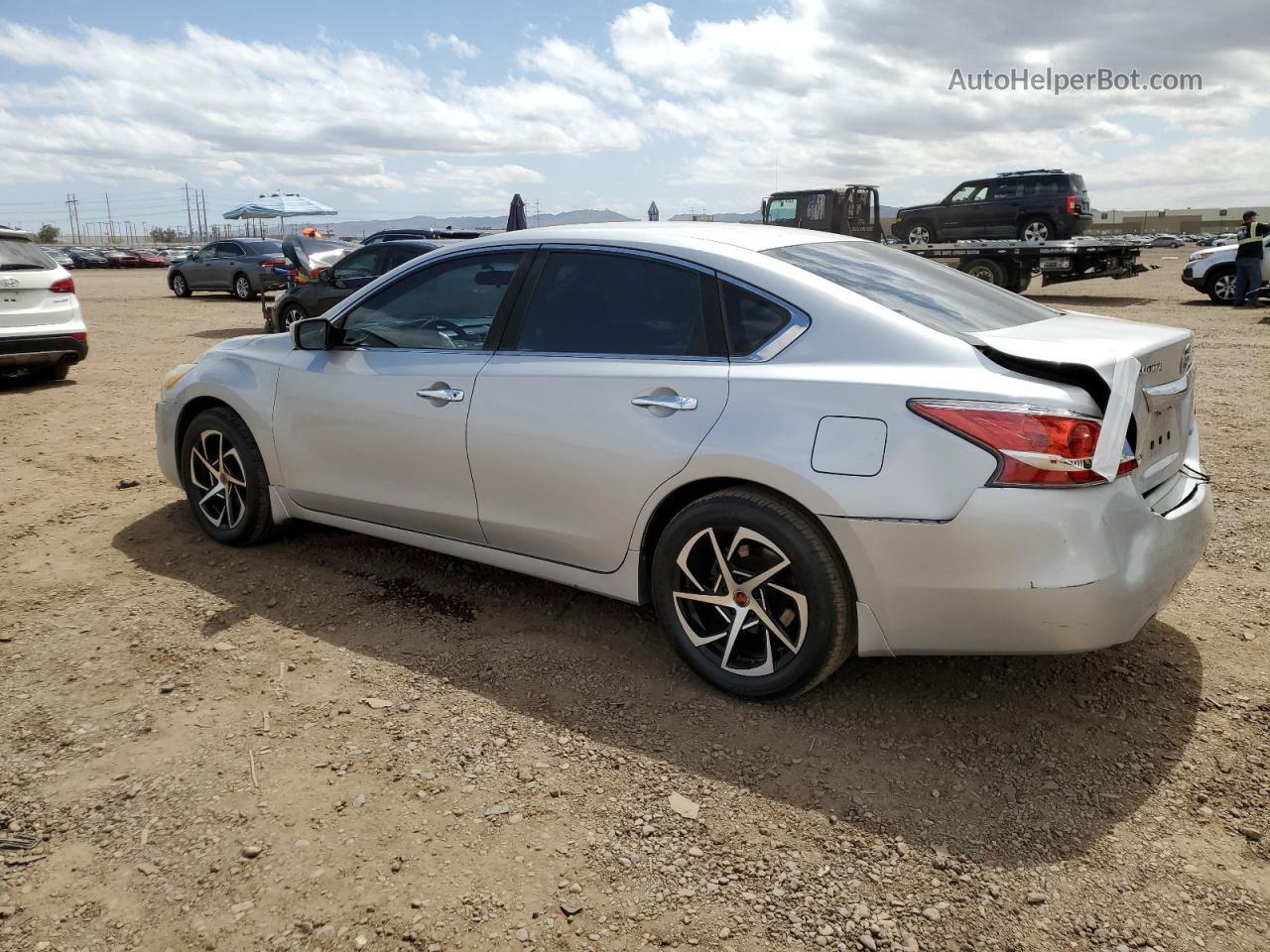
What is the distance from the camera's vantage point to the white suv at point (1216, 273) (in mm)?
18328

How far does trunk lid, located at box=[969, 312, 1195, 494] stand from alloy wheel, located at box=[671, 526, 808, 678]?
0.95 metres

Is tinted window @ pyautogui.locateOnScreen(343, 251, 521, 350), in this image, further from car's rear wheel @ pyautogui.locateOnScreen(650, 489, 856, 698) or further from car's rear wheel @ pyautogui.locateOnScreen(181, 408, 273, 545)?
car's rear wheel @ pyautogui.locateOnScreen(650, 489, 856, 698)

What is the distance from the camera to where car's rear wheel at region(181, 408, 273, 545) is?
15.4 feet

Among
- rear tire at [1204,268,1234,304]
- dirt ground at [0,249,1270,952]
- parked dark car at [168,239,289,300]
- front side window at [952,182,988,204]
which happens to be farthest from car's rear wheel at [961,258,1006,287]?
dirt ground at [0,249,1270,952]

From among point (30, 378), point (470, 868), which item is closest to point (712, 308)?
point (470, 868)

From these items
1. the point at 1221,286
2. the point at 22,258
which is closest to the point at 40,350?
the point at 22,258

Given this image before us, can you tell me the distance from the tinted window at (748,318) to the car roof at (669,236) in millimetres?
234

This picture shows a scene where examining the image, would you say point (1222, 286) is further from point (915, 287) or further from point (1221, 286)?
point (915, 287)

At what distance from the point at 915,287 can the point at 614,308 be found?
1069 millimetres

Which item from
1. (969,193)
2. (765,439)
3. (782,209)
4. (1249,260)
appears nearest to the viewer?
(765,439)

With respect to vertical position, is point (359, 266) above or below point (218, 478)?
above

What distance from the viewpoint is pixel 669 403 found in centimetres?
329

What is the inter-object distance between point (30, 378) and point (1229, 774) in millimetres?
11419

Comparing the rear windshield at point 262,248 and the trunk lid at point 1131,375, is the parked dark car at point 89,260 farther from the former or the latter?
the trunk lid at point 1131,375
